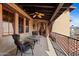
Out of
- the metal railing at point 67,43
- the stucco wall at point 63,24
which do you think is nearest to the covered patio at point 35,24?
the stucco wall at point 63,24

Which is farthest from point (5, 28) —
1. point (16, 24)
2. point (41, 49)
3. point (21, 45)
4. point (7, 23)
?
→ point (41, 49)

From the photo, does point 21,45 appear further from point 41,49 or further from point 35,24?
point 35,24

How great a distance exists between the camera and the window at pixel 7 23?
3555mm

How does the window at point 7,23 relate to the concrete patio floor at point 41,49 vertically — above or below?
above

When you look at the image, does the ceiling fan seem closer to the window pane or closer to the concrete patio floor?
the concrete patio floor

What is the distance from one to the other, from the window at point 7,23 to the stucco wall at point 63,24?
95cm

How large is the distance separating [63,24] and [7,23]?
3.90 ft

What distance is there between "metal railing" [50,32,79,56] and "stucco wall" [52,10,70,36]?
10cm

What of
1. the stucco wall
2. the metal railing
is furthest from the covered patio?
the metal railing

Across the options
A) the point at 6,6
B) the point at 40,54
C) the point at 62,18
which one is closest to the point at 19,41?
the point at 40,54

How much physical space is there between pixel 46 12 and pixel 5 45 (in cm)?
116

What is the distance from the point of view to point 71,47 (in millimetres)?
3604

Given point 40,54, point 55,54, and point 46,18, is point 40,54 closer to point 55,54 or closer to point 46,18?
point 55,54

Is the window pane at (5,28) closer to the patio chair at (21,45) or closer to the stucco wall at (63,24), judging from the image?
the patio chair at (21,45)
